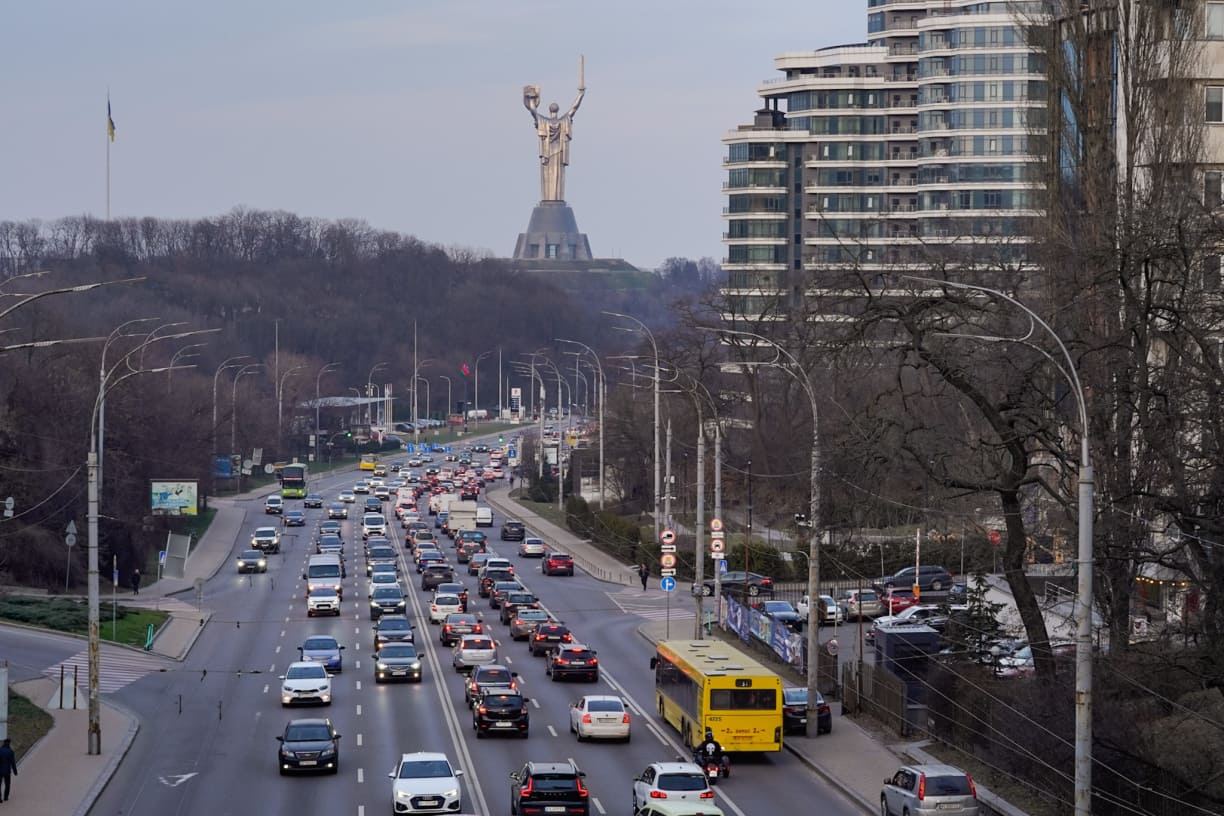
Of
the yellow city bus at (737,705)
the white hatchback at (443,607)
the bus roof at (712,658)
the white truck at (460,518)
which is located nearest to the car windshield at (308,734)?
the yellow city bus at (737,705)

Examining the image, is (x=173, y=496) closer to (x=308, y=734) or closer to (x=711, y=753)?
(x=308, y=734)

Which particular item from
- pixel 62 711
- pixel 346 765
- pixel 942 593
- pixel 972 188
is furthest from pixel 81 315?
pixel 346 765

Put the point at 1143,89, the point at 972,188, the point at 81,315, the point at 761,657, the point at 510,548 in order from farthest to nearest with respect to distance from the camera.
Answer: the point at 81,315
the point at 972,188
the point at 510,548
the point at 761,657
the point at 1143,89

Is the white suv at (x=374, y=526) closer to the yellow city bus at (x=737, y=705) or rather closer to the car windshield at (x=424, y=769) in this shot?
the yellow city bus at (x=737, y=705)

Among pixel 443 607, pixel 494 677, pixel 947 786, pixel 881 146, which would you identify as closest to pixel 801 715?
pixel 494 677

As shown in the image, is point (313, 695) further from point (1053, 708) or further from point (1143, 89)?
point (1143, 89)
